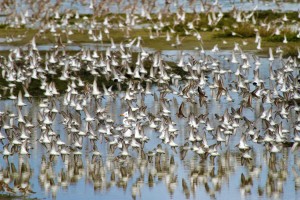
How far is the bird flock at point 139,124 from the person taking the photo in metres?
17.6

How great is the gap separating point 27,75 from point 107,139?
8.39 metres

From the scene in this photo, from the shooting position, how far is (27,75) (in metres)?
27.5

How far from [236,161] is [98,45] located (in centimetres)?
2025

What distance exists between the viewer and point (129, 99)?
75.9 feet

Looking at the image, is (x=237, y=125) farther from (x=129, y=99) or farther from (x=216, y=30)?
(x=216, y=30)

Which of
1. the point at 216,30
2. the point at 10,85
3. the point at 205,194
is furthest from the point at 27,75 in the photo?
the point at 216,30

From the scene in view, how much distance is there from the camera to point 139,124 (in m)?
18.9

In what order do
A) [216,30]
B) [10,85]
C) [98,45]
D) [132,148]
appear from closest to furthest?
[132,148], [10,85], [98,45], [216,30]

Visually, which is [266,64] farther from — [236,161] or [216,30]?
[236,161]

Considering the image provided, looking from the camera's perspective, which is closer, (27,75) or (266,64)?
(27,75)

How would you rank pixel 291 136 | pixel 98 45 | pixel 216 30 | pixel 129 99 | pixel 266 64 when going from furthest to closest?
pixel 216 30 → pixel 98 45 → pixel 266 64 → pixel 129 99 → pixel 291 136

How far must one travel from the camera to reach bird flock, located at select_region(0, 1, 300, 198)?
1762 centimetres

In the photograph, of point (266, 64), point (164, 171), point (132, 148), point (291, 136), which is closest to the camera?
point (164, 171)

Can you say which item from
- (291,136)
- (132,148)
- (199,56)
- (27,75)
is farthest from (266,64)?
(132,148)
